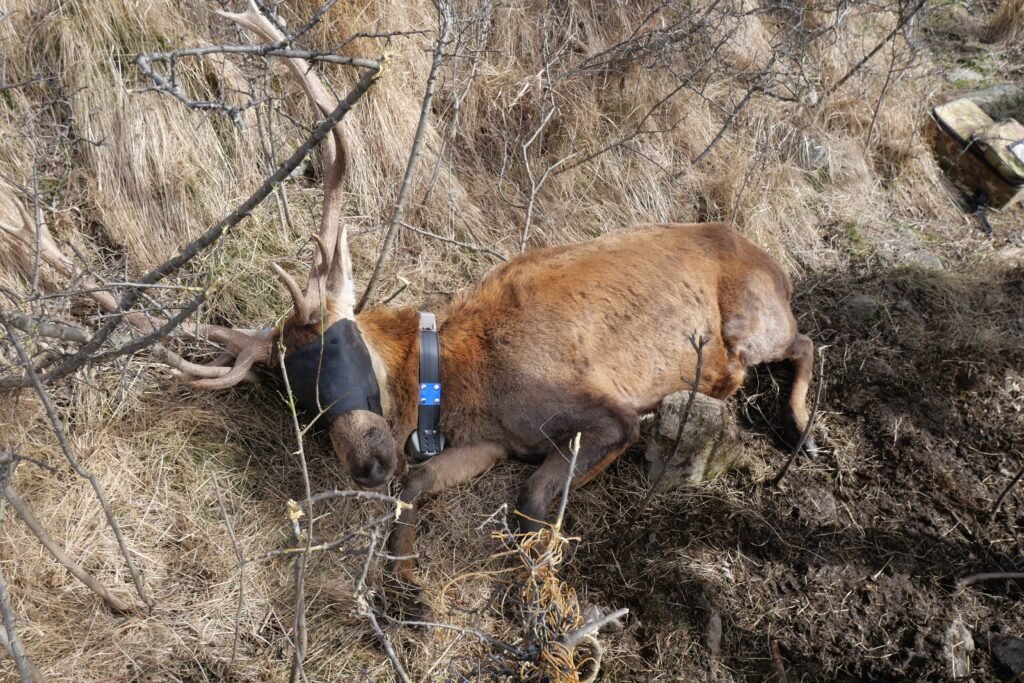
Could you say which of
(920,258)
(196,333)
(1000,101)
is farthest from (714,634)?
(1000,101)

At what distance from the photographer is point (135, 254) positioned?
191 inches

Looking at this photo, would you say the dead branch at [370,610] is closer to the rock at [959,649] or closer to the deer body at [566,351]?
the deer body at [566,351]

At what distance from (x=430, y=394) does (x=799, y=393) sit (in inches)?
89.6

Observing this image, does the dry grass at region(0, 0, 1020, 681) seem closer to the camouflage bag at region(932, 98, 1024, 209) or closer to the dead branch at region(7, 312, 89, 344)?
the camouflage bag at region(932, 98, 1024, 209)

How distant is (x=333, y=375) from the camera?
156 inches

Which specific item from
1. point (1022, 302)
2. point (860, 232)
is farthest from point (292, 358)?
point (1022, 302)

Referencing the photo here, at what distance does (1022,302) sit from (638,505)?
3475 mm

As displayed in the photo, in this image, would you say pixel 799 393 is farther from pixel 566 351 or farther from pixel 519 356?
pixel 519 356

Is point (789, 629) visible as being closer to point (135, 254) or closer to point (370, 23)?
point (135, 254)

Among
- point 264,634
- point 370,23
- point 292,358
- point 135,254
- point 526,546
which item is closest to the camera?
point 526,546

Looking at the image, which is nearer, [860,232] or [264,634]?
[264,634]

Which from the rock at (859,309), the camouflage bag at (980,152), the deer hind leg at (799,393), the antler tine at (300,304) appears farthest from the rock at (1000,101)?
the antler tine at (300,304)

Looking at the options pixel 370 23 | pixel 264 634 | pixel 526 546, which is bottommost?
pixel 264 634

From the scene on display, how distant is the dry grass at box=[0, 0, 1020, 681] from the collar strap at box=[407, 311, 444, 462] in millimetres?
324
